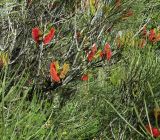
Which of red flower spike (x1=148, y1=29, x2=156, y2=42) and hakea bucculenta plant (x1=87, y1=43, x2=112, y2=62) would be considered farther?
red flower spike (x1=148, y1=29, x2=156, y2=42)

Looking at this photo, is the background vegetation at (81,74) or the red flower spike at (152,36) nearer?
the background vegetation at (81,74)

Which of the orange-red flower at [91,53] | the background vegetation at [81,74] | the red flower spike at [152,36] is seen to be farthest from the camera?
the red flower spike at [152,36]

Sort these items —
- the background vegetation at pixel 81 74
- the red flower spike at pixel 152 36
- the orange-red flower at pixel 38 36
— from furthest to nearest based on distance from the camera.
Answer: the red flower spike at pixel 152 36 → the orange-red flower at pixel 38 36 → the background vegetation at pixel 81 74

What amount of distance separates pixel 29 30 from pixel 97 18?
1.86ft

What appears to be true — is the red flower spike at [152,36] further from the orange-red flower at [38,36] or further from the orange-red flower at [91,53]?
the orange-red flower at [38,36]

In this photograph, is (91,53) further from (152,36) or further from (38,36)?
(152,36)

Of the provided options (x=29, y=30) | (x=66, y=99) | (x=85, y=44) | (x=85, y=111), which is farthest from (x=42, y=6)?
(x=85, y=111)

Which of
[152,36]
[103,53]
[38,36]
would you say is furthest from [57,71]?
[152,36]

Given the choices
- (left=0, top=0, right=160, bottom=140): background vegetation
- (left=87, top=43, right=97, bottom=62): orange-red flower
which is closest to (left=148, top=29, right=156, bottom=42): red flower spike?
(left=0, top=0, right=160, bottom=140): background vegetation

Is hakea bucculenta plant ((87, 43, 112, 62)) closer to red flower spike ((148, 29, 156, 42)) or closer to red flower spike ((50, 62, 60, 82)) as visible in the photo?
red flower spike ((50, 62, 60, 82))

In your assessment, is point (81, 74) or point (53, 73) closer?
point (53, 73)

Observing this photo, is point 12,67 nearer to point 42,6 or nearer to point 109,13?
point 42,6

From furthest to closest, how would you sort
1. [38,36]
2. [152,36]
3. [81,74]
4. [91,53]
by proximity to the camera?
[152,36] < [81,74] < [91,53] < [38,36]

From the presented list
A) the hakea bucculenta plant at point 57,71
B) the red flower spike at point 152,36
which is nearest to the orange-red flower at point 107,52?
the hakea bucculenta plant at point 57,71
